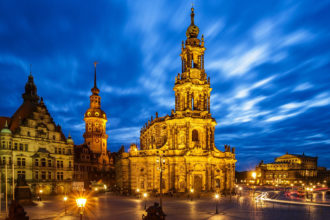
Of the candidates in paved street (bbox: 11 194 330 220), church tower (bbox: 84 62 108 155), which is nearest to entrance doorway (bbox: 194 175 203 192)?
paved street (bbox: 11 194 330 220)

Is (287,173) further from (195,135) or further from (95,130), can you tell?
(195,135)

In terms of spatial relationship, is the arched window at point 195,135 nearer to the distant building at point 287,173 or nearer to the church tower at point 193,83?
the church tower at point 193,83

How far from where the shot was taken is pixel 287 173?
15750 centimetres

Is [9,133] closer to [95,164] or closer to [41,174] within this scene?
[41,174]

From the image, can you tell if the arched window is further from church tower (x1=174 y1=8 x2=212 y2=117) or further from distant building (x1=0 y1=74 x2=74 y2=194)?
distant building (x1=0 y1=74 x2=74 y2=194)

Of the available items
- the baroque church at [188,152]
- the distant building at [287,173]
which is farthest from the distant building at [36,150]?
the distant building at [287,173]

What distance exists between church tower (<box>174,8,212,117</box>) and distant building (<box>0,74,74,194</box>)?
26836 mm

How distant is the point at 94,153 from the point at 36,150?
124ft

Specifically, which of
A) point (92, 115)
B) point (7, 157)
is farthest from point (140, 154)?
point (92, 115)

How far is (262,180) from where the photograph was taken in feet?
509

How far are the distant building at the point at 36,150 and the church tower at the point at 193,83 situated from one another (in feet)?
88.0

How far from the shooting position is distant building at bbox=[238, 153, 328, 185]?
15125 cm

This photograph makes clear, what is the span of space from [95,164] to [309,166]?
142 meters

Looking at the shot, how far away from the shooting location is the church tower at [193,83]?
62.5m
